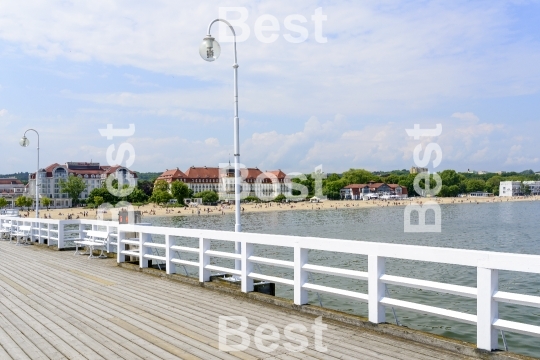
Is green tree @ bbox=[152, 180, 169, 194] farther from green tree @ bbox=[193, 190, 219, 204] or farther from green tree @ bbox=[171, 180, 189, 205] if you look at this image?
green tree @ bbox=[193, 190, 219, 204]

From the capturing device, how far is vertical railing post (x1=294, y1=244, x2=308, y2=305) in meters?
6.90

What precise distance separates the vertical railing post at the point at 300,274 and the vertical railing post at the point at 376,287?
117cm

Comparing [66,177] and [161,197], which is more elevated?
[66,177]

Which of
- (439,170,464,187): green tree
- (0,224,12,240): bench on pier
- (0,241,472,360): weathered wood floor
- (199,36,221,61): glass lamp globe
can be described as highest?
(199,36,221,61): glass lamp globe

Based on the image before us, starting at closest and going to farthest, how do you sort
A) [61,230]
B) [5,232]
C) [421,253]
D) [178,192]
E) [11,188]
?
[421,253]
[61,230]
[5,232]
[178,192]
[11,188]

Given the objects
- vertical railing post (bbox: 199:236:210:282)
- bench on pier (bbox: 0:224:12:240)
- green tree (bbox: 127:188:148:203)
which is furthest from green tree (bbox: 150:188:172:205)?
vertical railing post (bbox: 199:236:210:282)

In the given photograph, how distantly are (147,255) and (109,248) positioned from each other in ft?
13.1

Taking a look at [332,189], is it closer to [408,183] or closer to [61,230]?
[408,183]

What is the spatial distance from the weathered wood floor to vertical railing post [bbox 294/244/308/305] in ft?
0.78

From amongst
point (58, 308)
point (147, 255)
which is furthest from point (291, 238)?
point (147, 255)

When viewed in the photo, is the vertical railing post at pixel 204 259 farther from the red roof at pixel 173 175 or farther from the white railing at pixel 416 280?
the red roof at pixel 173 175

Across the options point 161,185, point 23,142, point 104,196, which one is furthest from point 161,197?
point 23,142

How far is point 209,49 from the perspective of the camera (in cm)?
973

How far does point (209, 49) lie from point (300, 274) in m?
4.91
